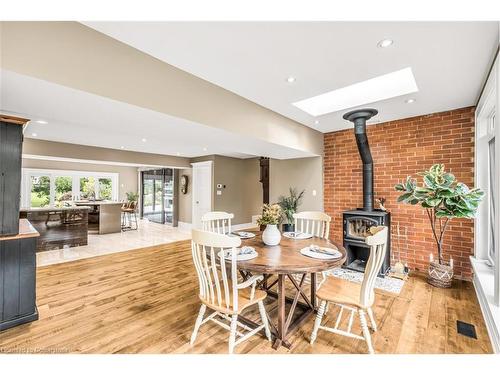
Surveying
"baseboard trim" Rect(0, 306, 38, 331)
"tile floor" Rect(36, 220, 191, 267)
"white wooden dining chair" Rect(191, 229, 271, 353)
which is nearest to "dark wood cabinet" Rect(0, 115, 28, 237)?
"baseboard trim" Rect(0, 306, 38, 331)

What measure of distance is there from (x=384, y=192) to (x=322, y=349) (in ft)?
9.90

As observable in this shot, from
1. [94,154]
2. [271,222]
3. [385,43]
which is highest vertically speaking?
[385,43]

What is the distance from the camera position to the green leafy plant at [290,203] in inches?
188

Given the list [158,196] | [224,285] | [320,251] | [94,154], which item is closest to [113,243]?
[94,154]

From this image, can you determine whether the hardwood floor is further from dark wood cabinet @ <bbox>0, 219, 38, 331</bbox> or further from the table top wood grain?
the table top wood grain

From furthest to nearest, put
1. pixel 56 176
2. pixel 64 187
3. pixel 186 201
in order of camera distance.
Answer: pixel 64 187
pixel 56 176
pixel 186 201

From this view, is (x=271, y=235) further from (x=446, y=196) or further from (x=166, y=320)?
(x=446, y=196)

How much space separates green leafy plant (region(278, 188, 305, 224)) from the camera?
478 centimetres

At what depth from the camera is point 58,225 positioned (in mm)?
5059

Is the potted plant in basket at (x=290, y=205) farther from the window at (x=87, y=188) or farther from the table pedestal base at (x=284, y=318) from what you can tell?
the window at (x=87, y=188)

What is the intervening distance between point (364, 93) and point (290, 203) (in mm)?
2467

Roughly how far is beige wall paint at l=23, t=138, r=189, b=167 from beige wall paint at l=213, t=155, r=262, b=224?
4.23ft

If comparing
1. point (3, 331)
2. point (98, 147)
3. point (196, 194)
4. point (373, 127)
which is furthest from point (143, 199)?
point (373, 127)
